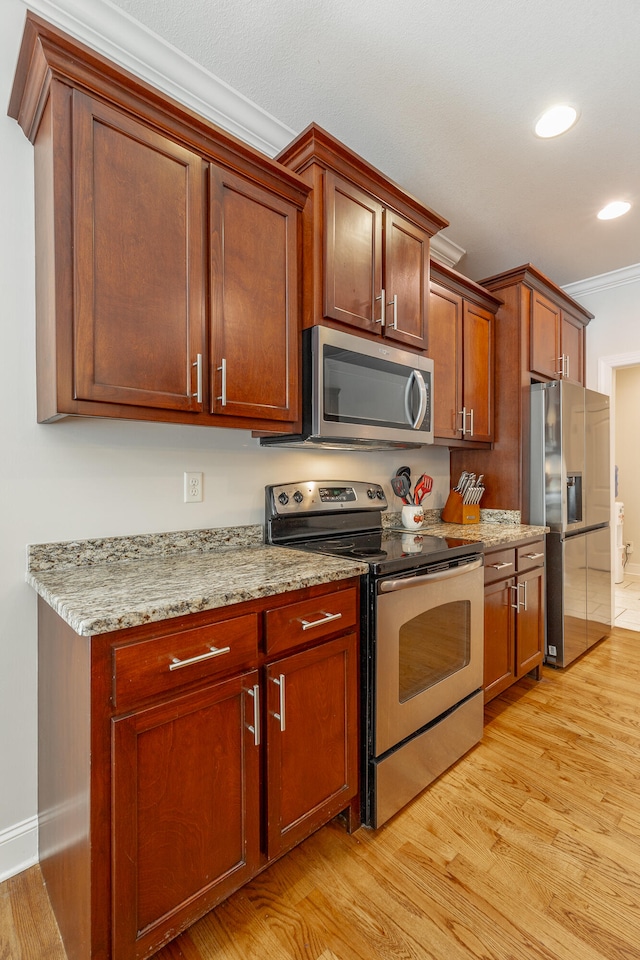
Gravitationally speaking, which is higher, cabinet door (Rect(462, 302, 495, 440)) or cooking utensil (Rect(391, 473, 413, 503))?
cabinet door (Rect(462, 302, 495, 440))

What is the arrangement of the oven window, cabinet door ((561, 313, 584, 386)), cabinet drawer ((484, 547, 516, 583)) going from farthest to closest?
cabinet door ((561, 313, 584, 386)) → cabinet drawer ((484, 547, 516, 583)) → the oven window

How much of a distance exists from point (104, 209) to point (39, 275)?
0.30 m

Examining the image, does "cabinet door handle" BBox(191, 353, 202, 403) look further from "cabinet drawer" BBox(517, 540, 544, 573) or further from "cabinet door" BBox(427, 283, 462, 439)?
"cabinet drawer" BBox(517, 540, 544, 573)

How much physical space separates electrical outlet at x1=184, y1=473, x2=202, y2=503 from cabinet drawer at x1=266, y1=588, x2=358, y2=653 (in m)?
0.68

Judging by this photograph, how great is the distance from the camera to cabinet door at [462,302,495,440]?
2818mm

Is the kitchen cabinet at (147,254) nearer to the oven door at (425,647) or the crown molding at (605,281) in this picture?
the oven door at (425,647)

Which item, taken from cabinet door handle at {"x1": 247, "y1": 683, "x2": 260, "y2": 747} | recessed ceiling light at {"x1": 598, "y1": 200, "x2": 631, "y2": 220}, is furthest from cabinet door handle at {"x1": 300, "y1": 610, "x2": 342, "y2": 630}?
recessed ceiling light at {"x1": 598, "y1": 200, "x2": 631, "y2": 220}

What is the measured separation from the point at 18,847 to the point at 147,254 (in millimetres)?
1857

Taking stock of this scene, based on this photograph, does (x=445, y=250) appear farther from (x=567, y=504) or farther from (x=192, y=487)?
(x=192, y=487)

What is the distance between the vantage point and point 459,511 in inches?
116

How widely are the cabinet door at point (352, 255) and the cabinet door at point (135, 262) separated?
1.72ft

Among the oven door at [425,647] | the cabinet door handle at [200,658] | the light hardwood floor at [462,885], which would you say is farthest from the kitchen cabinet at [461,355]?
the cabinet door handle at [200,658]

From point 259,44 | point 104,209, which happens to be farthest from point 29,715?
point 259,44

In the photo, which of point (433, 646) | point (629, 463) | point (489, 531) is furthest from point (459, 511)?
point (629, 463)
